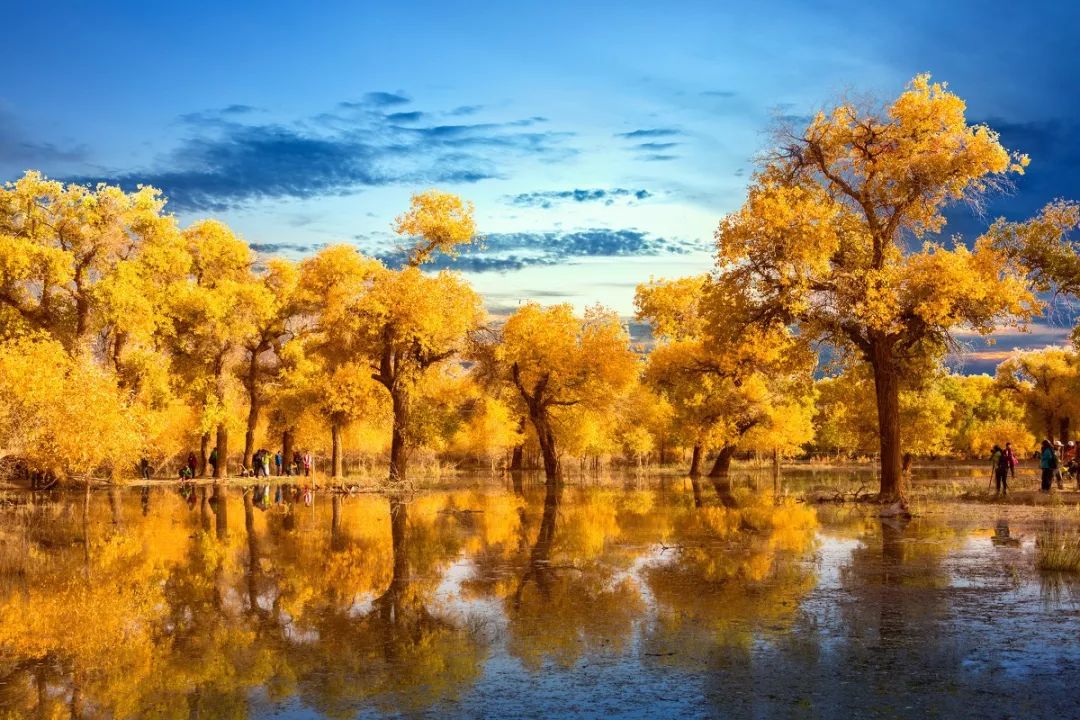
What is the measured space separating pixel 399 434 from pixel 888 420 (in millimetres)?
22756

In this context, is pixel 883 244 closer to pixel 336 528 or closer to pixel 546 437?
pixel 336 528

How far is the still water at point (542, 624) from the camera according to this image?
315 inches

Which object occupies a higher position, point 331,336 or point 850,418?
point 331,336

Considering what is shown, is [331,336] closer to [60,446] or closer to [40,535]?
[60,446]

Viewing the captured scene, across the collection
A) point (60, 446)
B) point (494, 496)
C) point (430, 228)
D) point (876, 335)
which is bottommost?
point (494, 496)

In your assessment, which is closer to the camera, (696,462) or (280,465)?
(696,462)

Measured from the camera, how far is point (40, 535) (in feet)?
72.9

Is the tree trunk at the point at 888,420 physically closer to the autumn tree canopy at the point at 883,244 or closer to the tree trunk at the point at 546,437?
the autumn tree canopy at the point at 883,244

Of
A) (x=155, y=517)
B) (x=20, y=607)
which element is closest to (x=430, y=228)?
(x=155, y=517)

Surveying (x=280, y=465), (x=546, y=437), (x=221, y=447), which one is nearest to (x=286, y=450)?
(x=280, y=465)

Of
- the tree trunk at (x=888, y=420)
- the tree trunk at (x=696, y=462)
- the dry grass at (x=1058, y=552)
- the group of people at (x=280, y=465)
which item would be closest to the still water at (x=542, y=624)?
the dry grass at (x=1058, y=552)

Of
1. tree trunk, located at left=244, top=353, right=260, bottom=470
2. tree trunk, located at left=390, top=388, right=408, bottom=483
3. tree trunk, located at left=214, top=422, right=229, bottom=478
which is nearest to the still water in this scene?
tree trunk, located at left=390, top=388, right=408, bottom=483

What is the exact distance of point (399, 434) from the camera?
4438 centimetres

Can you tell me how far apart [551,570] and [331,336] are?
99.8ft
